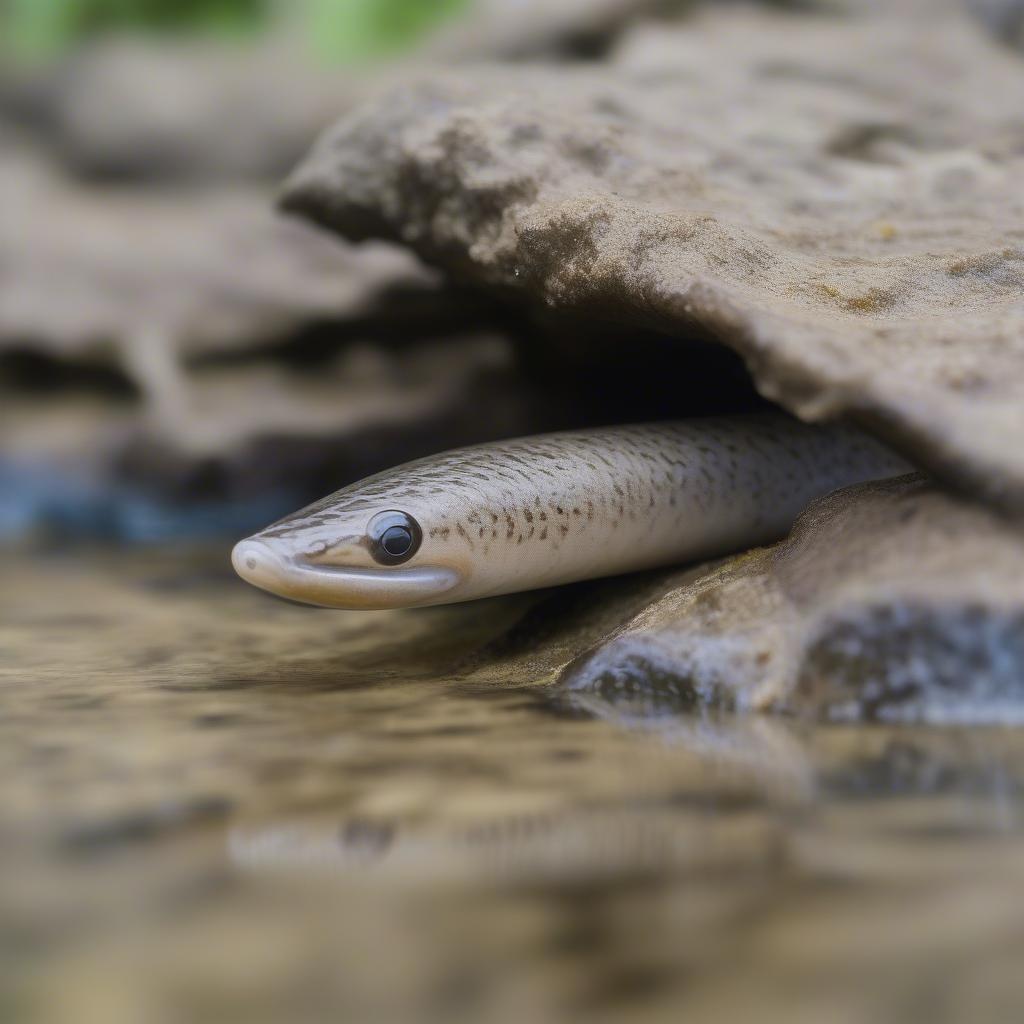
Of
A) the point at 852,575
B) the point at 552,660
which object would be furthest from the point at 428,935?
the point at 552,660

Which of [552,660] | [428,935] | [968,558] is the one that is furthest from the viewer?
[552,660]

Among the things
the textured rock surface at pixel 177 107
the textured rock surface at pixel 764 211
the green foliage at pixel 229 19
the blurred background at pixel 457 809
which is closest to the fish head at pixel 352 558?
the blurred background at pixel 457 809

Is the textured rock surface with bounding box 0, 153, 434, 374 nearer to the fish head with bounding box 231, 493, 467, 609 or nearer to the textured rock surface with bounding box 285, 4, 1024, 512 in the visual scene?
the textured rock surface with bounding box 285, 4, 1024, 512

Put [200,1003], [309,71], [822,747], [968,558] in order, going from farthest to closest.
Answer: [309,71], [968,558], [822,747], [200,1003]

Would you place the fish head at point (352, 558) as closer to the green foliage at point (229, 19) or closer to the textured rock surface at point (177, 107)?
the textured rock surface at point (177, 107)

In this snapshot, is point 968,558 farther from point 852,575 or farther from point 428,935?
point 428,935

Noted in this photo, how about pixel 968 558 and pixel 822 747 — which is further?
pixel 968 558

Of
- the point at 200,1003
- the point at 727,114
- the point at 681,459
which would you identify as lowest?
the point at 200,1003
